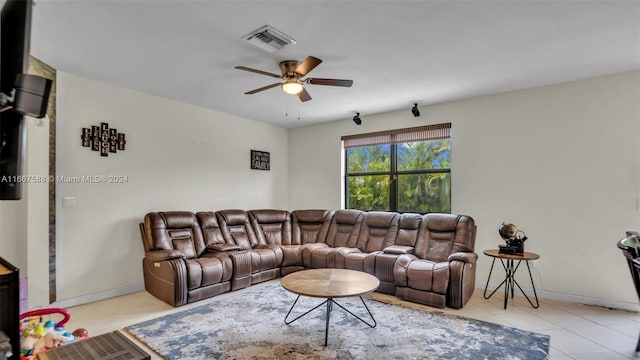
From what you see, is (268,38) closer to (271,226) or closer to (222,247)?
(222,247)

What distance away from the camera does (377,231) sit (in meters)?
4.57

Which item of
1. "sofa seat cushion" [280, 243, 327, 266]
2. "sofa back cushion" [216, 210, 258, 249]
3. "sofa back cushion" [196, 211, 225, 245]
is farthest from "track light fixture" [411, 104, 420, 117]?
"sofa back cushion" [196, 211, 225, 245]

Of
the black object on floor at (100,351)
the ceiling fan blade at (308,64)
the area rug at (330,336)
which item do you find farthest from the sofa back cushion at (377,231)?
the black object on floor at (100,351)

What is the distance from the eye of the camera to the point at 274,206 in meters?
6.07

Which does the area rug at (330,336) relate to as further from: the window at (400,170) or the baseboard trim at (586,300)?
the window at (400,170)

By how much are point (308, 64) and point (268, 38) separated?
0.39m

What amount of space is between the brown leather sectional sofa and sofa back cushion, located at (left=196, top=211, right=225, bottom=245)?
0.01m

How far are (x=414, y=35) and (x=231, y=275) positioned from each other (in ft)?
10.9

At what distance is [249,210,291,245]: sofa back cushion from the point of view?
4.96 meters

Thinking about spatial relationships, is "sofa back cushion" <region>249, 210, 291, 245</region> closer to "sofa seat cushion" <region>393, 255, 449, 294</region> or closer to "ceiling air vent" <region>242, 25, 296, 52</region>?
"sofa seat cushion" <region>393, 255, 449, 294</region>

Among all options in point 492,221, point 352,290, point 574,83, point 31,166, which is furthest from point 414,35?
point 31,166

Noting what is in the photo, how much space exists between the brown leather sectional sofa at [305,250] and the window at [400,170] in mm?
516

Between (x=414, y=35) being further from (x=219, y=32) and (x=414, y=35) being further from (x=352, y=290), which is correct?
(x=352, y=290)

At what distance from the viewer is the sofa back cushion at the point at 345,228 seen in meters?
4.75
